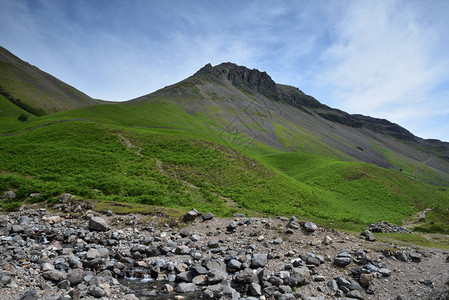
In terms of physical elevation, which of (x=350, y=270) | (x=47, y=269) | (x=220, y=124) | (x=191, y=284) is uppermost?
(x=220, y=124)

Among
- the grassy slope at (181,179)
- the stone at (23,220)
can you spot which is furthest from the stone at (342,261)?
the stone at (23,220)

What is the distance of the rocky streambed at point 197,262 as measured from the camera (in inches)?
375

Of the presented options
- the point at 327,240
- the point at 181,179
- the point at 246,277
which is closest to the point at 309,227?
the point at 327,240

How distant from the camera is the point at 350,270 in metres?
11.8

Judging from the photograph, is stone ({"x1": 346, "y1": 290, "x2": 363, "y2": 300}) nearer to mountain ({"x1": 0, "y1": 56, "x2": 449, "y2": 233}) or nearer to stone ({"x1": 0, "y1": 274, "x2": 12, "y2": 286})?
mountain ({"x1": 0, "y1": 56, "x2": 449, "y2": 233})

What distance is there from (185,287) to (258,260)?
4.06m

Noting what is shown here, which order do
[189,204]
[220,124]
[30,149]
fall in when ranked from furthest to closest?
1. [220,124]
2. [30,149]
3. [189,204]

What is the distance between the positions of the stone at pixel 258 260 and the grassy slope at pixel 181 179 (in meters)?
9.66

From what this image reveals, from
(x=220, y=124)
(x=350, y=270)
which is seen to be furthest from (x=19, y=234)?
(x=220, y=124)

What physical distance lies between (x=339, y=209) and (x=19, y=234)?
36904 millimetres

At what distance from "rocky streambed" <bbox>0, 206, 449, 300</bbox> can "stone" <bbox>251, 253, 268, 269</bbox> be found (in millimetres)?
52

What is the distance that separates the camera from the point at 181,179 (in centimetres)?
3134

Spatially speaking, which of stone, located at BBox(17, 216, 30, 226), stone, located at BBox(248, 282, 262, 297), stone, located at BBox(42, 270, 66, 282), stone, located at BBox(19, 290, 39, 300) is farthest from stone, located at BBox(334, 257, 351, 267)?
stone, located at BBox(17, 216, 30, 226)

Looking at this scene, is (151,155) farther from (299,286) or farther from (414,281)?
(414,281)
